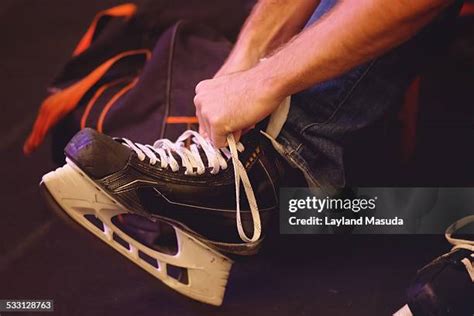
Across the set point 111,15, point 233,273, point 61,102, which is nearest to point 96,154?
point 233,273

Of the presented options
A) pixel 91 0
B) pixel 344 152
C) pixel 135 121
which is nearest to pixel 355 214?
pixel 344 152

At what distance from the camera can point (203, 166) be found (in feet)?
2.69

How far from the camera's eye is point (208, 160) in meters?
0.82

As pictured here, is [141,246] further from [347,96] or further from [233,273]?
[347,96]

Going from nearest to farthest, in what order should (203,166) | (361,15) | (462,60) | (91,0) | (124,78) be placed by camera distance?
1. (361,15)
2. (203,166)
3. (462,60)
4. (124,78)
5. (91,0)

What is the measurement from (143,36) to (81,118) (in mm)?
191

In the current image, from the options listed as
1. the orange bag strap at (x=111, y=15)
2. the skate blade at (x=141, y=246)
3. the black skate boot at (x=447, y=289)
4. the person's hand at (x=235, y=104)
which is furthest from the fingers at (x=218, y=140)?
the orange bag strap at (x=111, y=15)

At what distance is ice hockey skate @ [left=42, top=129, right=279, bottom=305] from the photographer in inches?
31.3

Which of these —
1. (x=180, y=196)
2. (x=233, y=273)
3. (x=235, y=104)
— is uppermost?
(x=235, y=104)

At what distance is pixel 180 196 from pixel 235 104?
0.40 feet

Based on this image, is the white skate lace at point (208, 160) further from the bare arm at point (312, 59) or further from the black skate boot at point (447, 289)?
the black skate boot at point (447, 289)

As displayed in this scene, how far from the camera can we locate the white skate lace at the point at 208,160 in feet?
2.67

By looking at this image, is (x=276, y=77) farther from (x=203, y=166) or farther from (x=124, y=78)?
(x=124, y=78)

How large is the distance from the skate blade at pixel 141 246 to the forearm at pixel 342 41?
0.21m
